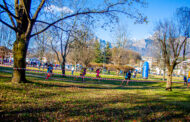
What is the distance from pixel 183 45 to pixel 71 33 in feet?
38.9

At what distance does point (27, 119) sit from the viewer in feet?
13.6

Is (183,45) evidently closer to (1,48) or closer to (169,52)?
(169,52)

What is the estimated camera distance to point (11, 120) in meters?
3.95

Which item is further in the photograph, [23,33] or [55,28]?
[55,28]

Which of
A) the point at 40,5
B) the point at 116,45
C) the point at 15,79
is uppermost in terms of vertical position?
the point at 116,45

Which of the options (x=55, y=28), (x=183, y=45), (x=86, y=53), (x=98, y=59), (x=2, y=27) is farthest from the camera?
(x=98, y=59)

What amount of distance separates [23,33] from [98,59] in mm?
53612

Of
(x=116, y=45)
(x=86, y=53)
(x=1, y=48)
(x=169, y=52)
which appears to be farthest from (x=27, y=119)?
(x=116, y=45)

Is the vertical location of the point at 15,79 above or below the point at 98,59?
below

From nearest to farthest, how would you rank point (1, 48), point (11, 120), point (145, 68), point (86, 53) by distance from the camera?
point (11, 120), point (1, 48), point (86, 53), point (145, 68)

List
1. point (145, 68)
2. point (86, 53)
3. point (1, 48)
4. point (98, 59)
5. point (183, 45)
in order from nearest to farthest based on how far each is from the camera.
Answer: point (183, 45) < point (1, 48) < point (86, 53) < point (145, 68) < point (98, 59)

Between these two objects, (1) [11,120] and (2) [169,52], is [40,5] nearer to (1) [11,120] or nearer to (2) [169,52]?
(1) [11,120]

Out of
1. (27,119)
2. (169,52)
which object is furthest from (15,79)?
(169,52)

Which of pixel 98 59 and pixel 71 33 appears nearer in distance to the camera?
pixel 71 33
